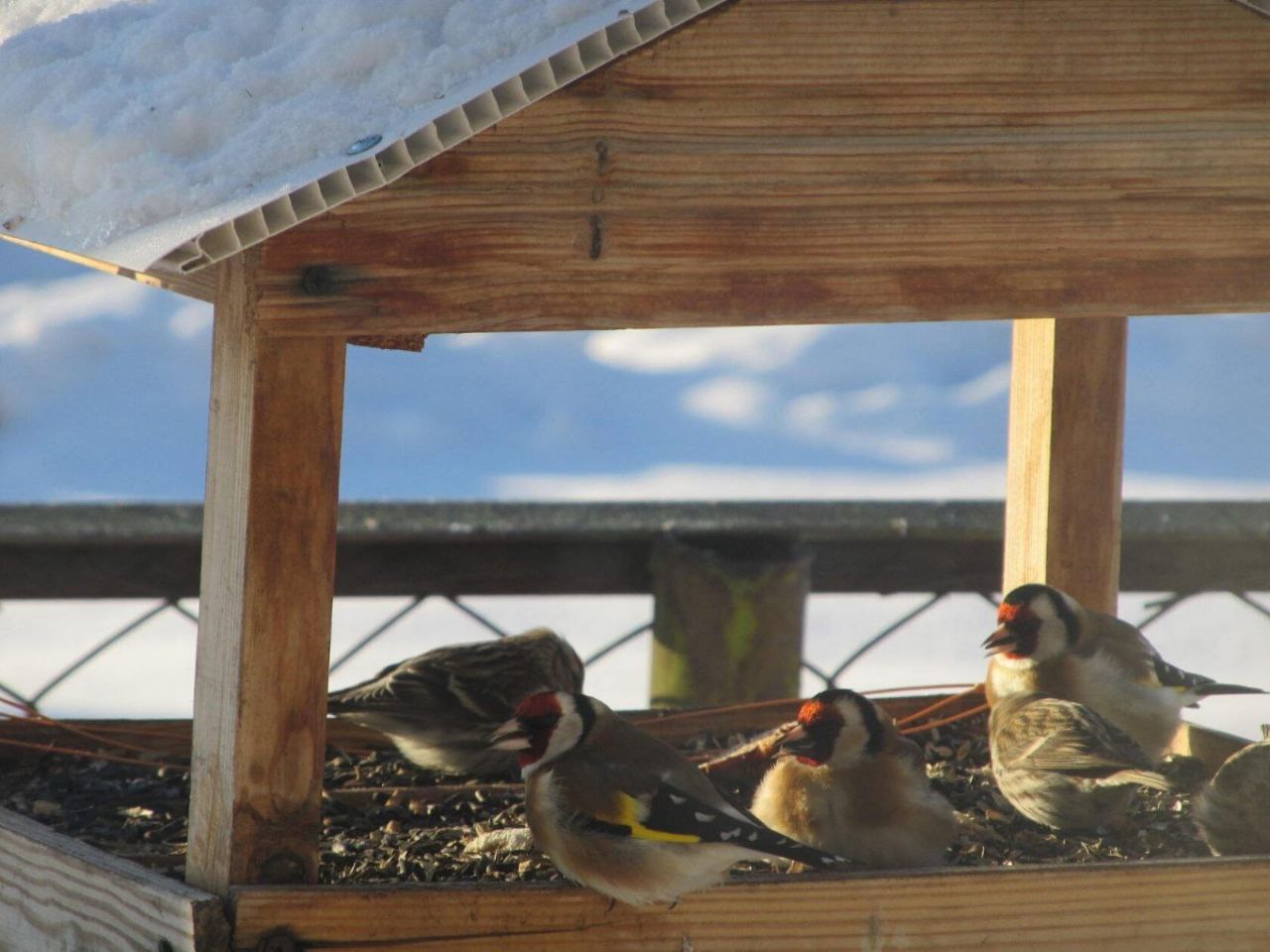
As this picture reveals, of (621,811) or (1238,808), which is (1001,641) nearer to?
(1238,808)

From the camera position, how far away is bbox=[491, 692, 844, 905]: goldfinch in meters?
2.24

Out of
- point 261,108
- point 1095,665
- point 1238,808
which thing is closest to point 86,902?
point 261,108

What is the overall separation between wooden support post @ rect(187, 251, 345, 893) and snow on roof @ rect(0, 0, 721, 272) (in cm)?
18

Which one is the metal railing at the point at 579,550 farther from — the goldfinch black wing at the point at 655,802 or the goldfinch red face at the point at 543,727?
the goldfinch black wing at the point at 655,802

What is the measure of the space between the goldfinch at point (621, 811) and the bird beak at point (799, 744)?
237 millimetres

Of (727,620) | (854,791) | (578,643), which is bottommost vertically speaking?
(854,791)

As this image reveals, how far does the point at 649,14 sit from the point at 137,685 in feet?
10.9

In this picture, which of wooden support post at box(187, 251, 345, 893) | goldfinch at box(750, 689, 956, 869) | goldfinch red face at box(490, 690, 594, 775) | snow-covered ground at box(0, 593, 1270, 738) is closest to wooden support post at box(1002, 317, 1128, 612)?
goldfinch at box(750, 689, 956, 869)

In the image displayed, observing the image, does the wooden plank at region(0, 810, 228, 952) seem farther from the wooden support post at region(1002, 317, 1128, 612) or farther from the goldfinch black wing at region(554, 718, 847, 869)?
the wooden support post at region(1002, 317, 1128, 612)

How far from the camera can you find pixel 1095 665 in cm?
326

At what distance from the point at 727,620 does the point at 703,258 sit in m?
2.32

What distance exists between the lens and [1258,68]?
2162mm

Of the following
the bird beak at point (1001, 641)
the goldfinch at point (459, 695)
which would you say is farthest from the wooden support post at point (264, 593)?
the bird beak at point (1001, 641)

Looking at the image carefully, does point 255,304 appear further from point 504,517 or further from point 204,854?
point 504,517
